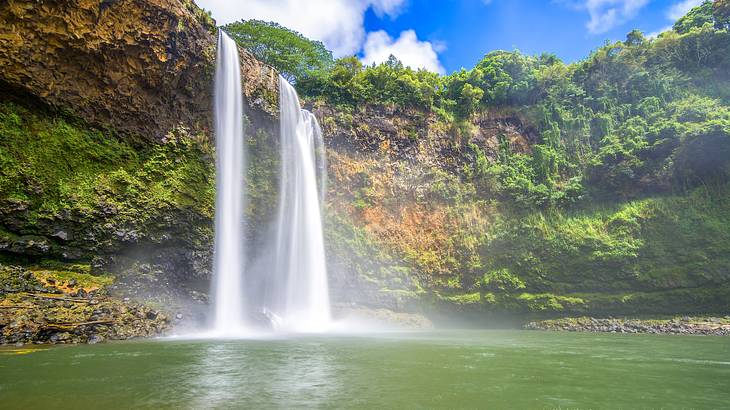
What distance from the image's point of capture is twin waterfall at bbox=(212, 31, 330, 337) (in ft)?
56.0

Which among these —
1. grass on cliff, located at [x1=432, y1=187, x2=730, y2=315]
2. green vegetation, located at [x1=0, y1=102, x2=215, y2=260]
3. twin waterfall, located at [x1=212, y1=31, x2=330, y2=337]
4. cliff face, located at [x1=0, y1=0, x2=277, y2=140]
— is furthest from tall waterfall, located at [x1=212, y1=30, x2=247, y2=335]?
grass on cliff, located at [x1=432, y1=187, x2=730, y2=315]

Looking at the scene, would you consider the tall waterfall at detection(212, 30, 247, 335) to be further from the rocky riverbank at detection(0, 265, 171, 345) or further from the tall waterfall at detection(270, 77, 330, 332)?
the rocky riverbank at detection(0, 265, 171, 345)

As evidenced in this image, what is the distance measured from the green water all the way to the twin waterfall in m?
6.85

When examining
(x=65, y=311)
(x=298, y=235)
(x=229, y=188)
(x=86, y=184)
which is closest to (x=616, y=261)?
(x=298, y=235)

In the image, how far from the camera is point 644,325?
19125 mm

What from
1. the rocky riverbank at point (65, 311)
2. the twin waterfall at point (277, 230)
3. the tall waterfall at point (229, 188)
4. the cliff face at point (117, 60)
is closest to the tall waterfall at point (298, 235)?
the twin waterfall at point (277, 230)

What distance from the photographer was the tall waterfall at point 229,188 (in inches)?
664

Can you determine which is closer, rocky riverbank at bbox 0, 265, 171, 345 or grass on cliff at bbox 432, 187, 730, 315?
rocky riverbank at bbox 0, 265, 171, 345

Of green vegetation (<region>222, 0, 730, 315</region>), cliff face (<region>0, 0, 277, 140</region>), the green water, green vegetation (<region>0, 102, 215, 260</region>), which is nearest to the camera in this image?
the green water

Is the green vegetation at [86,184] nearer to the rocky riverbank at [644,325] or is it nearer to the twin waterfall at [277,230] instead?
the twin waterfall at [277,230]

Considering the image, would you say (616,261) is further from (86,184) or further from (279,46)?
(279,46)

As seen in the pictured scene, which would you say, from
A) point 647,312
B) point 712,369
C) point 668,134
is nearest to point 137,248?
point 712,369

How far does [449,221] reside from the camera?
23.7 m

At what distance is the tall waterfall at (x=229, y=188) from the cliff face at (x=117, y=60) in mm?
628
